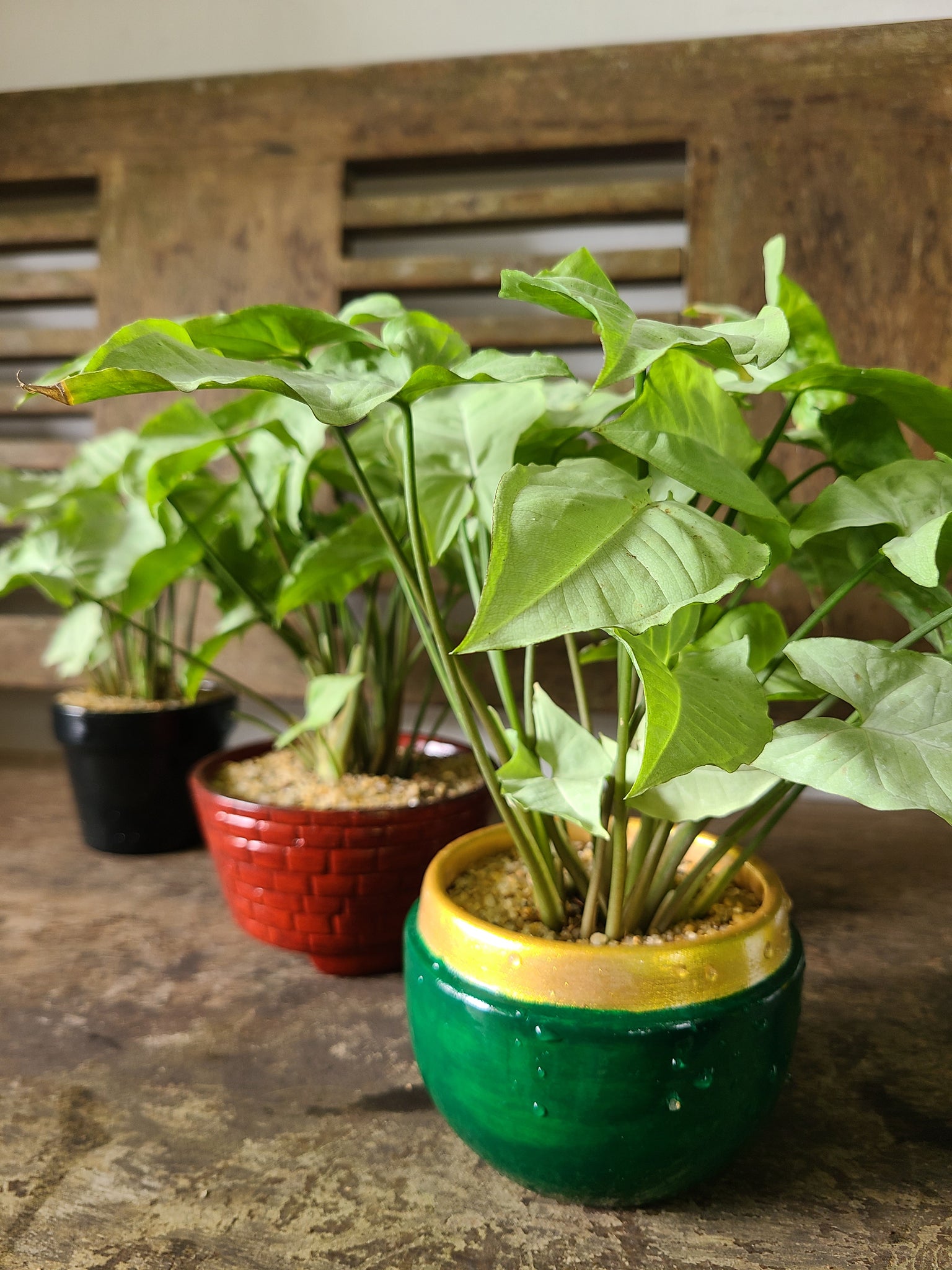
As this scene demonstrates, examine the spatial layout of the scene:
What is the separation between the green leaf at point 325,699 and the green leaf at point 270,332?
284 millimetres

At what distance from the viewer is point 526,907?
0.51 metres

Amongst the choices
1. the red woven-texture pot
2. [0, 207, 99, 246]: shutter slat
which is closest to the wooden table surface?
the red woven-texture pot

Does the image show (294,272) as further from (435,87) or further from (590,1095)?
(590,1095)

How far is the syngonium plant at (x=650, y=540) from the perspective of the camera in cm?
31

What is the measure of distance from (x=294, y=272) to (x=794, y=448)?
2.06 feet

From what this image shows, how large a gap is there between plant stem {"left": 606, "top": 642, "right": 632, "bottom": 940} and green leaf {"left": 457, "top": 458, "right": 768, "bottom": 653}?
10 centimetres

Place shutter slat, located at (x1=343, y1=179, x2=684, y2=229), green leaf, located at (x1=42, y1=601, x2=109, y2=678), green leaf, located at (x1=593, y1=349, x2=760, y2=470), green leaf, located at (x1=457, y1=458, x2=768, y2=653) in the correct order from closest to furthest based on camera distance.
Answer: green leaf, located at (x1=457, y1=458, x2=768, y2=653)
green leaf, located at (x1=593, y1=349, x2=760, y2=470)
green leaf, located at (x1=42, y1=601, x2=109, y2=678)
shutter slat, located at (x1=343, y1=179, x2=684, y2=229)

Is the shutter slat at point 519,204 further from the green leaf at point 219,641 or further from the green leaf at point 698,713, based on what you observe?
the green leaf at point 698,713

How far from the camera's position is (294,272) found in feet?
3.62

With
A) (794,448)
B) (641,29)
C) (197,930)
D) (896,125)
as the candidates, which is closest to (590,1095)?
(197,930)

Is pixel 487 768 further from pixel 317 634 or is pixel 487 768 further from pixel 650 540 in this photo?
pixel 317 634

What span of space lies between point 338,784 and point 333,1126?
0.94ft

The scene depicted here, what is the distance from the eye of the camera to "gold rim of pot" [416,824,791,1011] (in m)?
0.41

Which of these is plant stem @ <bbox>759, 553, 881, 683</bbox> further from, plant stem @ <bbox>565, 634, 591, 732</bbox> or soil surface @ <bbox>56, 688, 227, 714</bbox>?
soil surface @ <bbox>56, 688, 227, 714</bbox>
